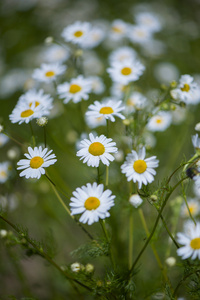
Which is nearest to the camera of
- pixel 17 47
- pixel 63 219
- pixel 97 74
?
pixel 63 219

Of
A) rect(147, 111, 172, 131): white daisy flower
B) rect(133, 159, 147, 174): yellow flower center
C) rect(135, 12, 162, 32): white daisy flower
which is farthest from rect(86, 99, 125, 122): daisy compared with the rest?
rect(135, 12, 162, 32): white daisy flower

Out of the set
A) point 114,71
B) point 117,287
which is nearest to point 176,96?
point 114,71

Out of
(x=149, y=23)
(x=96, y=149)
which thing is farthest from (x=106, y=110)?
(x=149, y=23)

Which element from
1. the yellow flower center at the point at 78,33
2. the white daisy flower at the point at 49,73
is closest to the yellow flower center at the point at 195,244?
the white daisy flower at the point at 49,73

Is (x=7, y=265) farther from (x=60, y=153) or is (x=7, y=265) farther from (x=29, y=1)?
(x=29, y=1)

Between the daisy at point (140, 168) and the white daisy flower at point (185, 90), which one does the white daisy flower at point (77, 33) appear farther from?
the daisy at point (140, 168)

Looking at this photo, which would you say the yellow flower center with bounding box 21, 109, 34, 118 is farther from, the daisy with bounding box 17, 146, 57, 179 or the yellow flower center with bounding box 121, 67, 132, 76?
the yellow flower center with bounding box 121, 67, 132, 76

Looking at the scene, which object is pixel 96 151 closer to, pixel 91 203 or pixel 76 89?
pixel 91 203
